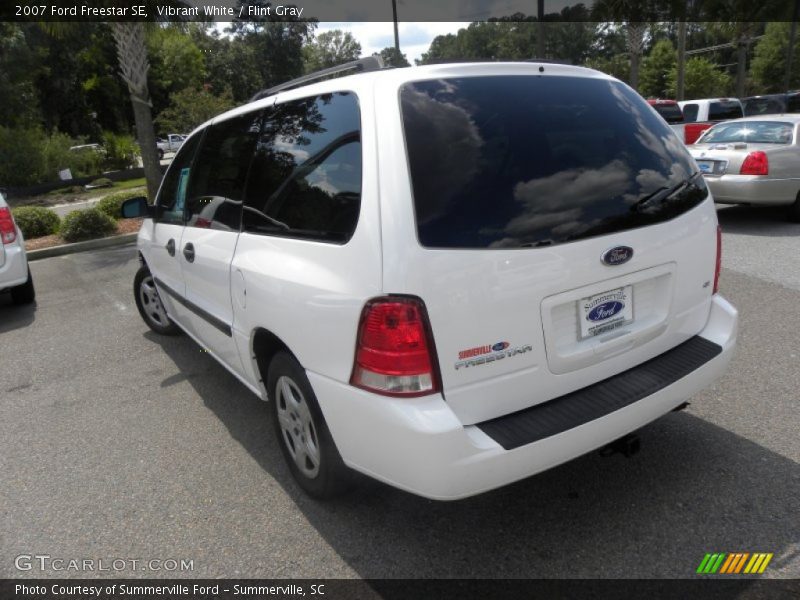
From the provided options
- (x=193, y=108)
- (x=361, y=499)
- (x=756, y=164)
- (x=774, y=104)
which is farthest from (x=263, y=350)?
(x=774, y=104)

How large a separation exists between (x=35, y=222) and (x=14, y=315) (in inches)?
215

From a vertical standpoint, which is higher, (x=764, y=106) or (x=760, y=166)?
(x=764, y=106)

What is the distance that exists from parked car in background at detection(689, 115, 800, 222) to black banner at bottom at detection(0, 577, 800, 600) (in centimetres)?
675

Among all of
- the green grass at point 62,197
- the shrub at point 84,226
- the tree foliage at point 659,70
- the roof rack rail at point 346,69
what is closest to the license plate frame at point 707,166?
the roof rack rail at point 346,69

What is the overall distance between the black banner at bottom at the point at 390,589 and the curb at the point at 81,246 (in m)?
8.24

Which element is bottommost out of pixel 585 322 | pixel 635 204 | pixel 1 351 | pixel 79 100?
pixel 1 351

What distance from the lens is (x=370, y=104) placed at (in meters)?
2.28

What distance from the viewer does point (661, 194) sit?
253 centimetres

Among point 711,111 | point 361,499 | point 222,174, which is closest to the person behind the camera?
point 361,499

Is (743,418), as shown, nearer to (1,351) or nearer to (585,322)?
(585,322)

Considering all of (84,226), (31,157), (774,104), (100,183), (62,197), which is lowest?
(62,197)

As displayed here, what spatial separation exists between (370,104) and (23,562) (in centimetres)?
250

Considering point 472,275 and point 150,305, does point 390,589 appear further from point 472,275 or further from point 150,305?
point 150,305

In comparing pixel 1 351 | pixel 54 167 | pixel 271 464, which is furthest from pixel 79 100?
pixel 271 464
